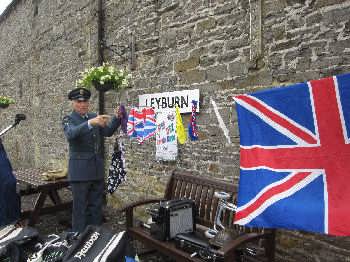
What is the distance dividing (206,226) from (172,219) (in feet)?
1.66

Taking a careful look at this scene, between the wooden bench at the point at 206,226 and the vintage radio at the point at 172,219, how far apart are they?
0.10 metres

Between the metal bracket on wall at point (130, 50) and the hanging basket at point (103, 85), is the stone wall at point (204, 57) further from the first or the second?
the hanging basket at point (103, 85)

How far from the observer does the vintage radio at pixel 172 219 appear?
3.81 meters

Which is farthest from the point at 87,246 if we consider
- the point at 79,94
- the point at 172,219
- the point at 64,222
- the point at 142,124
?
the point at 64,222

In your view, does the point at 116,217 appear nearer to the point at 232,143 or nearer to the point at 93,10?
the point at 232,143

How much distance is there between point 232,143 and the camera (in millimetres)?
4477

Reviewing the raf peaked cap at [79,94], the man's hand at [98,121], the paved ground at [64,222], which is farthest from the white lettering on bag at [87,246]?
the raf peaked cap at [79,94]

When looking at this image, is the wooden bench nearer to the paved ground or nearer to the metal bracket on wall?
the paved ground

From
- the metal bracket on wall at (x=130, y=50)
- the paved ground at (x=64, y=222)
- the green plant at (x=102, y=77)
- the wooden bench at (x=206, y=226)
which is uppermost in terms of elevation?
the metal bracket on wall at (x=130, y=50)

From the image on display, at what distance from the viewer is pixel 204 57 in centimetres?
488

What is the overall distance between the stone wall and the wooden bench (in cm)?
40

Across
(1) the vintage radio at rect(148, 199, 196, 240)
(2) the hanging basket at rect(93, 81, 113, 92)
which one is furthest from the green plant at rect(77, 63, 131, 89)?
(1) the vintage radio at rect(148, 199, 196, 240)

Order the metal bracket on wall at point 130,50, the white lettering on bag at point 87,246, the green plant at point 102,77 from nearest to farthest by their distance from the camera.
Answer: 1. the white lettering on bag at point 87,246
2. the green plant at point 102,77
3. the metal bracket on wall at point 130,50

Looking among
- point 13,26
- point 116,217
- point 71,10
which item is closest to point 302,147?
point 116,217
